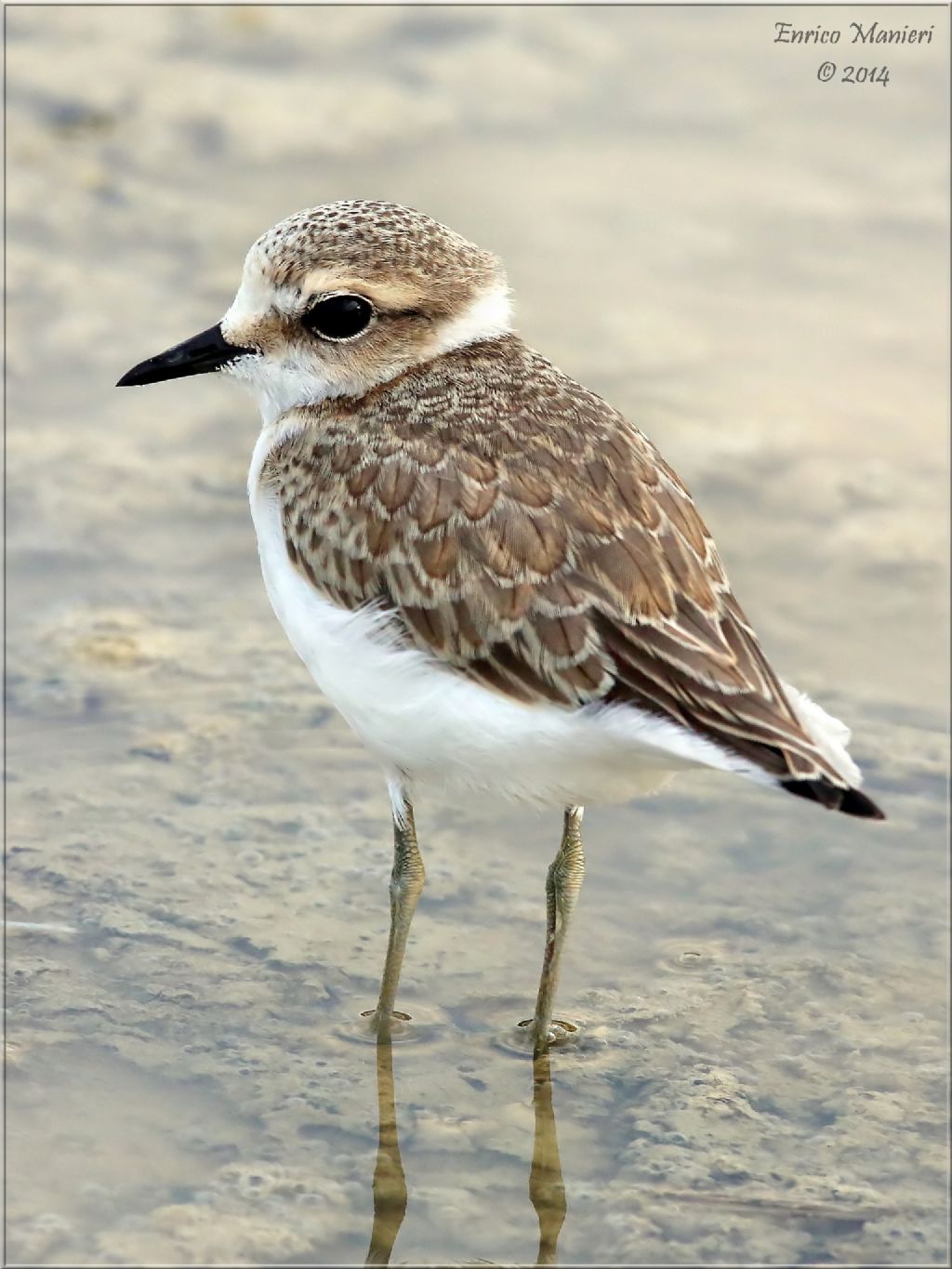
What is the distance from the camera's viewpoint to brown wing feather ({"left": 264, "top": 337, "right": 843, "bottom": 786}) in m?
4.26

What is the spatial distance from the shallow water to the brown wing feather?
121 cm

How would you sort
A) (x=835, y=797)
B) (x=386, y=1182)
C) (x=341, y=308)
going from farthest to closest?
(x=341, y=308)
(x=386, y=1182)
(x=835, y=797)

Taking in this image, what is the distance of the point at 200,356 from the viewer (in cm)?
512

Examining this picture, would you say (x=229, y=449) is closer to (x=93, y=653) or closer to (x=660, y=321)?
(x=93, y=653)

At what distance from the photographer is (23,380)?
793cm

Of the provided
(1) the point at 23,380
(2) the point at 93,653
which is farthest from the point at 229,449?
(2) the point at 93,653

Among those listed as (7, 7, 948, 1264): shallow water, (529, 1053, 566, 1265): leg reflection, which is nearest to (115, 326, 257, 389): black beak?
(7, 7, 948, 1264): shallow water

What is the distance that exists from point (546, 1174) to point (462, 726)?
1.14 m

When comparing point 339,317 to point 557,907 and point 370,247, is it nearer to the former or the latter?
point 370,247

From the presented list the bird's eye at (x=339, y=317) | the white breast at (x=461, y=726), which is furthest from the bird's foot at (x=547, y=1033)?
the bird's eye at (x=339, y=317)

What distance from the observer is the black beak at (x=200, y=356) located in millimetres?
5102

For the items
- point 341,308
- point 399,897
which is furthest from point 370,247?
point 399,897

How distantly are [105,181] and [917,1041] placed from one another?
6.02 meters

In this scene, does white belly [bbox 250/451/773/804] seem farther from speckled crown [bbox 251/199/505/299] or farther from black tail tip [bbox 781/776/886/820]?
speckled crown [bbox 251/199/505/299]
